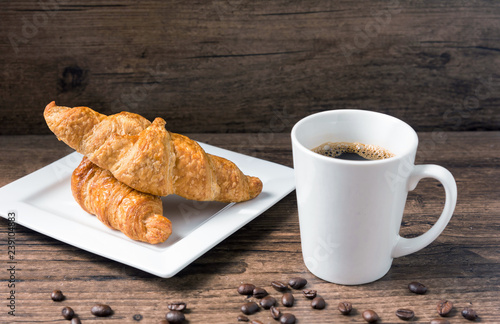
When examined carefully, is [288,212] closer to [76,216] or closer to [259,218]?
[259,218]

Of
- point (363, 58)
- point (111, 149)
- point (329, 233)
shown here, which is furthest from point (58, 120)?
point (363, 58)

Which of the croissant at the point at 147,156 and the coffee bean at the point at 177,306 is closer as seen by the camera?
the coffee bean at the point at 177,306

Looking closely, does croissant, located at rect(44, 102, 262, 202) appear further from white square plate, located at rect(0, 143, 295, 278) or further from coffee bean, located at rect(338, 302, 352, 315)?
coffee bean, located at rect(338, 302, 352, 315)

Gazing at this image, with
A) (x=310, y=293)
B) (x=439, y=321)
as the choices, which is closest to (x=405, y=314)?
(x=439, y=321)

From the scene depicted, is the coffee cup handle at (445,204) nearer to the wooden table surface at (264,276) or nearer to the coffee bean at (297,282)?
the wooden table surface at (264,276)

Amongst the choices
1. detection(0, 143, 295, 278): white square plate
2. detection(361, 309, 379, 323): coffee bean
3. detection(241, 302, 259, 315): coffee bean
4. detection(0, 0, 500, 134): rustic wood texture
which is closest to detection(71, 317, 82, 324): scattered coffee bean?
detection(0, 143, 295, 278): white square plate

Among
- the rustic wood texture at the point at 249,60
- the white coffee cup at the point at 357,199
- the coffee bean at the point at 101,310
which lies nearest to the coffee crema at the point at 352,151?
the white coffee cup at the point at 357,199
